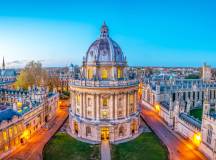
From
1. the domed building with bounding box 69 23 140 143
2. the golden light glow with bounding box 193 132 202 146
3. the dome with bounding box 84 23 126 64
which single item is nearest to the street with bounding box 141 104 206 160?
the golden light glow with bounding box 193 132 202 146

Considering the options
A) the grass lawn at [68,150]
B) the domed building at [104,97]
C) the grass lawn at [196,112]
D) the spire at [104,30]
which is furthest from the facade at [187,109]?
the spire at [104,30]

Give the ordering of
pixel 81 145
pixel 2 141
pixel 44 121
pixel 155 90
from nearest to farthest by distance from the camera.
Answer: pixel 2 141, pixel 81 145, pixel 44 121, pixel 155 90

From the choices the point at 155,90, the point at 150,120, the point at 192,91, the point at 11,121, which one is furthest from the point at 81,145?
the point at 192,91

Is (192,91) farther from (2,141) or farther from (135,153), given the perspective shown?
(2,141)

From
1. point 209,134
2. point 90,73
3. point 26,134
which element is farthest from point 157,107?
point 26,134

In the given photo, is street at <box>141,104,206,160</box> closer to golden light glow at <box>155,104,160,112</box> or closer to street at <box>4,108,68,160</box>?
golden light glow at <box>155,104,160,112</box>
